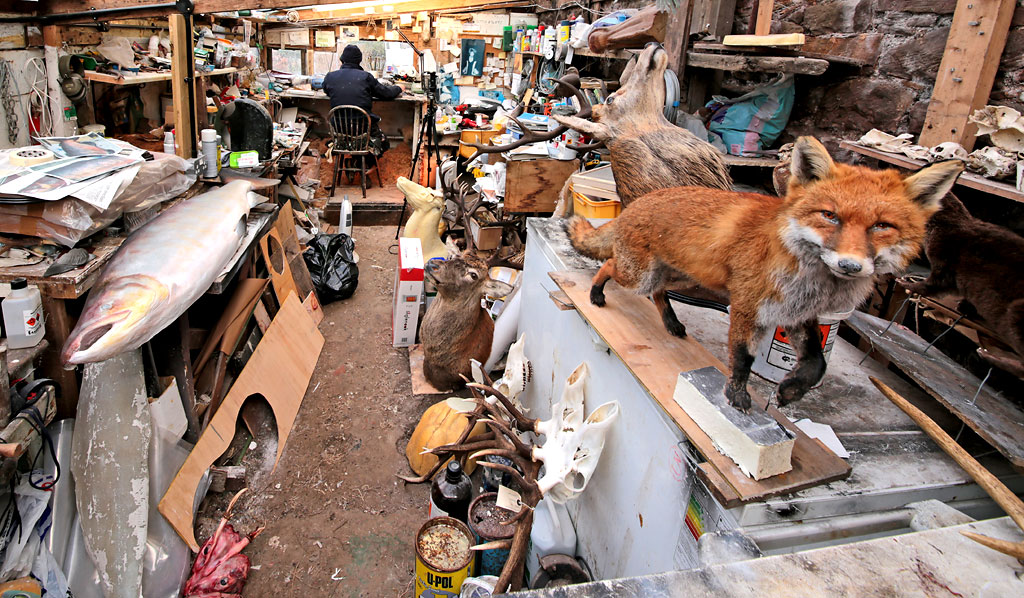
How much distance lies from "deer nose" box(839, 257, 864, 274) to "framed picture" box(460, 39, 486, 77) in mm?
9602

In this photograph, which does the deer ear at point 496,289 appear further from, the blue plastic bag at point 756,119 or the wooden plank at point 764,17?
the wooden plank at point 764,17

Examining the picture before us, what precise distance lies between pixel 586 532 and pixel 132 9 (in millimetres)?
3723

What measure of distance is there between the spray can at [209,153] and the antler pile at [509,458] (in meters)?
2.48

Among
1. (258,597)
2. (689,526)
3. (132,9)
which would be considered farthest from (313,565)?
(132,9)

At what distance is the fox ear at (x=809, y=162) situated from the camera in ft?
4.60

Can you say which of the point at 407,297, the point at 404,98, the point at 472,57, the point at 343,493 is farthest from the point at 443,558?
the point at 472,57

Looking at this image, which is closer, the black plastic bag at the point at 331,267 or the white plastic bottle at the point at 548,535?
the white plastic bottle at the point at 548,535

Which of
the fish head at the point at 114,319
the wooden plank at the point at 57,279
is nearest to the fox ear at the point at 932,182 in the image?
the fish head at the point at 114,319

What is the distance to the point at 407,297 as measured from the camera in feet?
14.3

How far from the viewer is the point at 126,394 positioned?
101 inches

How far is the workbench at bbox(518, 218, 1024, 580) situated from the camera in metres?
1.46

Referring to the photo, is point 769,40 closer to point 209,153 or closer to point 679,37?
point 679,37

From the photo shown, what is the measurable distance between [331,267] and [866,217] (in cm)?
452

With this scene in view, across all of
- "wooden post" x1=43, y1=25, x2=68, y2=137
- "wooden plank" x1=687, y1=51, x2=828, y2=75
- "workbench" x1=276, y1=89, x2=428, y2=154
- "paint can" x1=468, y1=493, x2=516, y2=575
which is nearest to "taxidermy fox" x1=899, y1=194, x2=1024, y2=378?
"wooden plank" x1=687, y1=51, x2=828, y2=75
